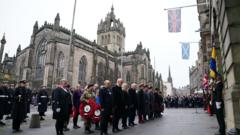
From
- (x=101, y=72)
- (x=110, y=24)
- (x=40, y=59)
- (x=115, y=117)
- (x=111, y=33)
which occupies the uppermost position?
(x=110, y=24)

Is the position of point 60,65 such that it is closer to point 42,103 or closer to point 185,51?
point 185,51

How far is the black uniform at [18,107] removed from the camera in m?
8.20

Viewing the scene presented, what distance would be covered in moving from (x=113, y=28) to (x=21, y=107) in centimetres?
6427

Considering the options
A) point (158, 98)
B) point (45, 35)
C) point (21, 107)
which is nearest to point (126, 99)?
point (21, 107)

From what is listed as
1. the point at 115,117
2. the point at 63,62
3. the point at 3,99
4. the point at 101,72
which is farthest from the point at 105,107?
the point at 101,72

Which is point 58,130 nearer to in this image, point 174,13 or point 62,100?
point 62,100

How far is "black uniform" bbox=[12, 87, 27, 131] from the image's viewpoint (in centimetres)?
820

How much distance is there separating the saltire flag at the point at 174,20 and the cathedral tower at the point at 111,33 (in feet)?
180

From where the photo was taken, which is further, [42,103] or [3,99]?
[42,103]

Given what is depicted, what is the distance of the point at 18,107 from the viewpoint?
850 centimetres

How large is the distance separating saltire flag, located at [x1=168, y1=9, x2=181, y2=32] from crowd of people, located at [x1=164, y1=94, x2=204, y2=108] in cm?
1916

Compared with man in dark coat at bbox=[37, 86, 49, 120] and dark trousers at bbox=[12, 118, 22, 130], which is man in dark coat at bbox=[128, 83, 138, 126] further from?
man in dark coat at bbox=[37, 86, 49, 120]

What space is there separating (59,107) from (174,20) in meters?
10.6

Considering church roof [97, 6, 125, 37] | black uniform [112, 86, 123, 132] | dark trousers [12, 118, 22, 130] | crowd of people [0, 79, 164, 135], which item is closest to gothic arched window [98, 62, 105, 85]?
church roof [97, 6, 125, 37]
